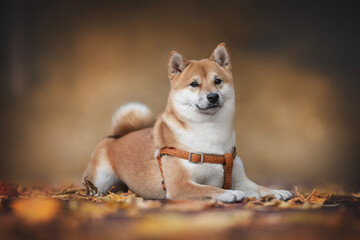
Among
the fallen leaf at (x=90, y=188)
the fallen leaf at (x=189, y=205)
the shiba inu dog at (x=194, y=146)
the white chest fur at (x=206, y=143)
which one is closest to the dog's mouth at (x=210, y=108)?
the shiba inu dog at (x=194, y=146)

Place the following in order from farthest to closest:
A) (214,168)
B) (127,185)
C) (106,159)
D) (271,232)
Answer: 1. (106,159)
2. (127,185)
3. (214,168)
4. (271,232)

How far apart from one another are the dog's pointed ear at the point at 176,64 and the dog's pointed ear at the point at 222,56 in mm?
283

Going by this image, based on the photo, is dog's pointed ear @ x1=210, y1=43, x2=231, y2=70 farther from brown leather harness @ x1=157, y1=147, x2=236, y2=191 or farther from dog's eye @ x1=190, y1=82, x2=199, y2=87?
brown leather harness @ x1=157, y1=147, x2=236, y2=191

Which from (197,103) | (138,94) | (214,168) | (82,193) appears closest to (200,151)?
(214,168)

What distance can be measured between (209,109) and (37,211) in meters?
1.52

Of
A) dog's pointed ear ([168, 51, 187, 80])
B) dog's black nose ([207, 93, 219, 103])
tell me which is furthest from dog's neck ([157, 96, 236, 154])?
dog's pointed ear ([168, 51, 187, 80])

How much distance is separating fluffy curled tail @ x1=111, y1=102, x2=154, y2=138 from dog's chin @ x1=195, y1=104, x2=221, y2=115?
4.14ft

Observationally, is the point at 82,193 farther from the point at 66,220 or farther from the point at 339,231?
the point at 339,231

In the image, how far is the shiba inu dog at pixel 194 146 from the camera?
2.97 meters

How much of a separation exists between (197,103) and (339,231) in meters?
1.48

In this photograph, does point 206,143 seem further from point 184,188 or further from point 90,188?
point 90,188

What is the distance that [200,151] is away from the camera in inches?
119

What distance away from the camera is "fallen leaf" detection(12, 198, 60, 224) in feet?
7.42

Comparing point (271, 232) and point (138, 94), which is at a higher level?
point (138, 94)
